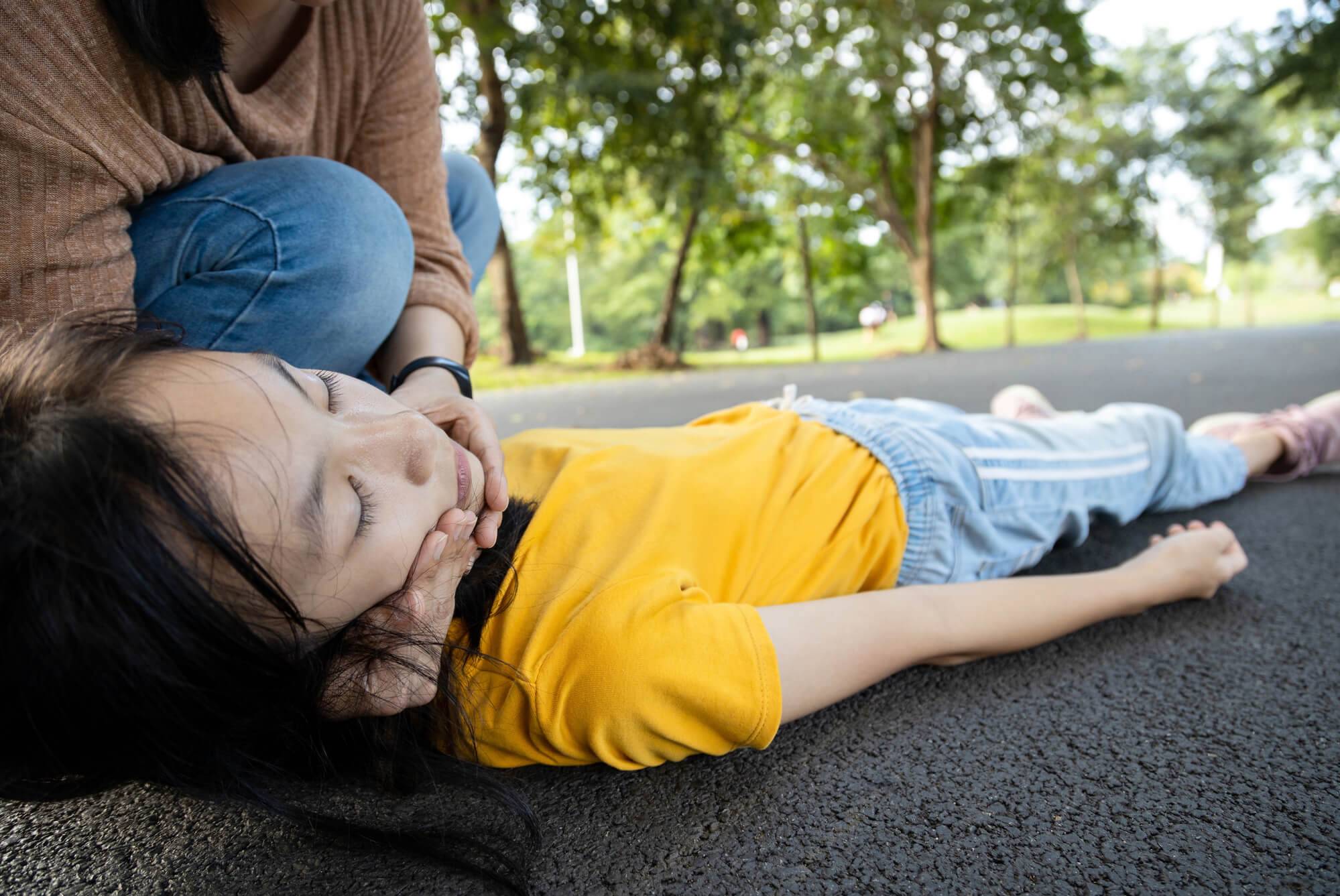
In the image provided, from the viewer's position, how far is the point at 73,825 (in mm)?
833

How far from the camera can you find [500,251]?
8492mm

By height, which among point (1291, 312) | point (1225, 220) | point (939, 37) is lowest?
point (1291, 312)

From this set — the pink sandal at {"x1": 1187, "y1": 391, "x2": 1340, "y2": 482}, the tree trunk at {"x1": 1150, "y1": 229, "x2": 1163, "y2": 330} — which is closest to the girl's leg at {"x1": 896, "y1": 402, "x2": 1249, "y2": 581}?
the pink sandal at {"x1": 1187, "y1": 391, "x2": 1340, "y2": 482}

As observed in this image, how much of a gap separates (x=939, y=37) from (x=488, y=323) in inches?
805

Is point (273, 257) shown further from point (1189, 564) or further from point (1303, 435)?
point (1303, 435)

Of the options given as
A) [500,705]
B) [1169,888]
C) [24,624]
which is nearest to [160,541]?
[24,624]

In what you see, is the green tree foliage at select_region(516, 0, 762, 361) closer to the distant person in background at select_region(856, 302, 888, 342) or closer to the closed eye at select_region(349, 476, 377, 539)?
the closed eye at select_region(349, 476, 377, 539)

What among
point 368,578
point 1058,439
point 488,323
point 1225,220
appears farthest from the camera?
point 488,323

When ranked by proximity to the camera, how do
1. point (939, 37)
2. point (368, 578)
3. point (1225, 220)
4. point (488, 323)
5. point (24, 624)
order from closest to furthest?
point (24, 624) < point (368, 578) < point (939, 37) < point (1225, 220) < point (488, 323)

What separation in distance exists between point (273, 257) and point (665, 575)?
82cm

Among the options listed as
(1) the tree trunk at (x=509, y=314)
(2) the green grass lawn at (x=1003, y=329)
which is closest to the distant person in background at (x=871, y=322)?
(2) the green grass lawn at (x=1003, y=329)

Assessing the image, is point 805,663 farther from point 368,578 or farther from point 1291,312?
point 1291,312

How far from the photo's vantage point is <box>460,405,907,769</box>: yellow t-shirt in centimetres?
80

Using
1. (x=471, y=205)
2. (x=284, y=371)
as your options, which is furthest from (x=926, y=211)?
(x=284, y=371)
